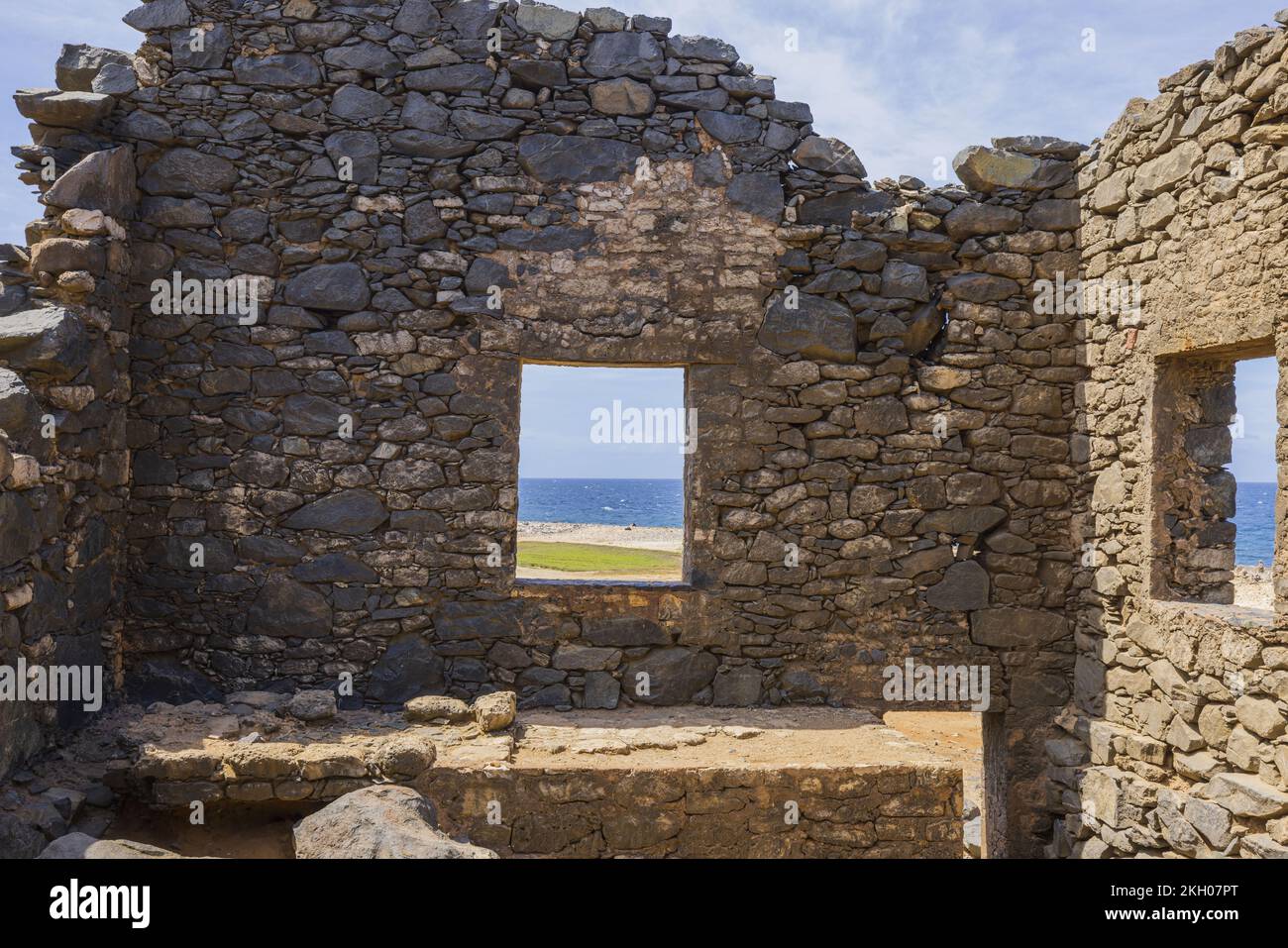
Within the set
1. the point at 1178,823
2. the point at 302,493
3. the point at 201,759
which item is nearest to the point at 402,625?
the point at 302,493

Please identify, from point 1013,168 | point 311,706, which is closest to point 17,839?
point 311,706

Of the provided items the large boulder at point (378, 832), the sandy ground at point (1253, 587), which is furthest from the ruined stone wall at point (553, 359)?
the sandy ground at point (1253, 587)

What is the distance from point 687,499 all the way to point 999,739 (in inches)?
114

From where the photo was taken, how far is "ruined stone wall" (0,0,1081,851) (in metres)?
6.32

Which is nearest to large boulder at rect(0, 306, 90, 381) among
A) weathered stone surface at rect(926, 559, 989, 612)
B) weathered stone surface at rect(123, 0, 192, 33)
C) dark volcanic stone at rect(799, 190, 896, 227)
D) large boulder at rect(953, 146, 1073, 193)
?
weathered stone surface at rect(123, 0, 192, 33)

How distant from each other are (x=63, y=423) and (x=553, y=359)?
3.03 metres

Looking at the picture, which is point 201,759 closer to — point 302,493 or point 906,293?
point 302,493

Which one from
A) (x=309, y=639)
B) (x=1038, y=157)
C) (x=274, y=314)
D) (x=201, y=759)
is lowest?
(x=201, y=759)

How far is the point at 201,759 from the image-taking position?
5.00 meters

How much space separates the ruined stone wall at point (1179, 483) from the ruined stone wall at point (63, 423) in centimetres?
640

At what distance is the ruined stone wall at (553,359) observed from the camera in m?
6.32

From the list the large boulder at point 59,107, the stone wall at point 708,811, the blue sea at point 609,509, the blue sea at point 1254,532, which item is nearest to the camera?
the stone wall at point 708,811

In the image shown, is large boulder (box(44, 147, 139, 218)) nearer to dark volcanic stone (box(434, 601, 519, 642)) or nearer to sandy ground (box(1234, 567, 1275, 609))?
dark volcanic stone (box(434, 601, 519, 642))

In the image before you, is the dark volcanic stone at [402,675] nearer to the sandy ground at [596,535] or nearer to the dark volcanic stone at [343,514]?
the dark volcanic stone at [343,514]
